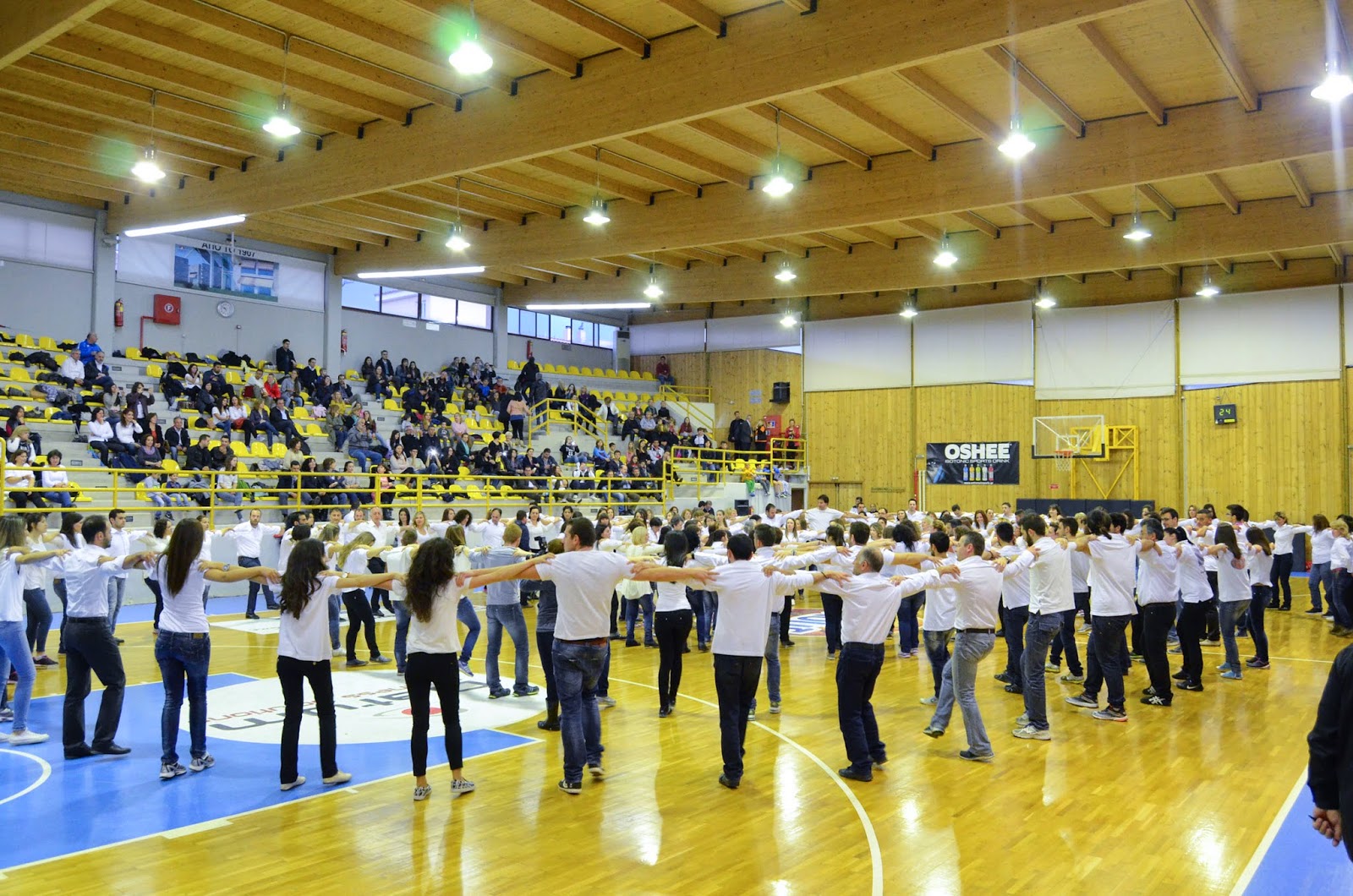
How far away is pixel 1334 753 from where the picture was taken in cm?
349

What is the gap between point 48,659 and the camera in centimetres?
1191

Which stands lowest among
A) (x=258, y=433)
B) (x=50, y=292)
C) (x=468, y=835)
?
(x=468, y=835)

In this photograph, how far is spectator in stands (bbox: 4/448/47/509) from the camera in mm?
14969

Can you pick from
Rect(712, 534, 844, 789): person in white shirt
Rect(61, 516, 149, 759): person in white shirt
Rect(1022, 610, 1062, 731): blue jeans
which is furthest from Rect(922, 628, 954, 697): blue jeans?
Rect(61, 516, 149, 759): person in white shirt

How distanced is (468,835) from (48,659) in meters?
8.30

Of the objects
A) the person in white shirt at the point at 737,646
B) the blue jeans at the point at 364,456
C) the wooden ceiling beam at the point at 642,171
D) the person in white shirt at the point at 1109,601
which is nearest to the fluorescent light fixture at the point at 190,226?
the blue jeans at the point at 364,456

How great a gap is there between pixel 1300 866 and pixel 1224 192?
14.9m

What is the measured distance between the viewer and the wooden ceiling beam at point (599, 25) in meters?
11.0

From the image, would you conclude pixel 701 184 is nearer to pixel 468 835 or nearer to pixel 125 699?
pixel 125 699

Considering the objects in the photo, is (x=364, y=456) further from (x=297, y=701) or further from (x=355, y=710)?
(x=297, y=701)

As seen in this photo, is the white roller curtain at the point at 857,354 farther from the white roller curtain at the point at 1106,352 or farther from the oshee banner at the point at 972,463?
the white roller curtain at the point at 1106,352

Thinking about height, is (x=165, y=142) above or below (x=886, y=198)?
above

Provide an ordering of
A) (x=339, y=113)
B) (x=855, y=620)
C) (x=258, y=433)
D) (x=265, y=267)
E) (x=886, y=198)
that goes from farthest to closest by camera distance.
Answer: (x=265, y=267), (x=258, y=433), (x=886, y=198), (x=339, y=113), (x=855, y=620)

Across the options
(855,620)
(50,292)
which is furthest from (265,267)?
(855,620)
